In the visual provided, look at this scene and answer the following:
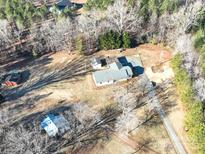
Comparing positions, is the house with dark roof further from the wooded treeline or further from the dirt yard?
the wooded treeline

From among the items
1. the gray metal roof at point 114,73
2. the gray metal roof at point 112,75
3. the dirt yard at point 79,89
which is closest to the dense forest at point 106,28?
the dirt yard at point 79,89

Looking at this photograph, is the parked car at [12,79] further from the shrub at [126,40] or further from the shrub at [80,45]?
the shrub at [126,40]

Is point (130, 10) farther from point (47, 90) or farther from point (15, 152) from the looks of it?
point (15, 152)

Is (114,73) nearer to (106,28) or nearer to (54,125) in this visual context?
(106,28)

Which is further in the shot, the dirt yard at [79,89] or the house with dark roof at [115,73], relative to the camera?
the house with dark roof at [115,73]

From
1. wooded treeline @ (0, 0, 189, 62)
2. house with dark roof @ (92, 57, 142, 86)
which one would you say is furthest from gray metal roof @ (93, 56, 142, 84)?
wooded treeline @ (0, 0, 189, 62)

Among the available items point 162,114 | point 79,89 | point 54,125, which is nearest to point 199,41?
point 162,114
